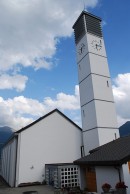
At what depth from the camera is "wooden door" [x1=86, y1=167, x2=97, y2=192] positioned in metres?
15.4

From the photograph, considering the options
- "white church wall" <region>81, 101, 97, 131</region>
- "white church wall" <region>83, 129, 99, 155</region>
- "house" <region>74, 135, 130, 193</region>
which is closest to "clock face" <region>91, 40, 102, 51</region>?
"white church wall" <region>81, 101, 97, 131</region>

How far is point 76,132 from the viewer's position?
2697cm

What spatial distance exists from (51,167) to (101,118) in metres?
7.98

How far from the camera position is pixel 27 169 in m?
22.5

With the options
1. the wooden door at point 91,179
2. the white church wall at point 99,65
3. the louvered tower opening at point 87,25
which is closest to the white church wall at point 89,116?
the white church wall at point 99,65

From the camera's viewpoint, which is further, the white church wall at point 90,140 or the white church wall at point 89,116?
the white church wall at point 89,116

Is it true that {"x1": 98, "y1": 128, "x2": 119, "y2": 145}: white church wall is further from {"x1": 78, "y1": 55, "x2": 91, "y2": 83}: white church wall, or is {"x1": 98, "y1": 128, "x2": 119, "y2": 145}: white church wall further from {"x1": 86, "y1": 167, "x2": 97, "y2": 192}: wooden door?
{"x1": 78, "y1": 55, "x2": 91, "y2": 83}: white church wall

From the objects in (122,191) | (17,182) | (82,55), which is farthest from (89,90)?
(122,191)

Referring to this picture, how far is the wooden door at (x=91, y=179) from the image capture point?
50.5 feet

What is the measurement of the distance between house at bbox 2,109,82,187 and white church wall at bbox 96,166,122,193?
34.8ft

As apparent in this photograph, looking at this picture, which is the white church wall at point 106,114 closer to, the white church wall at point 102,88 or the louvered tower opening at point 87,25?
the white church wall at point 102,88

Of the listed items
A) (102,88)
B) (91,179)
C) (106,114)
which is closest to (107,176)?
(91,179)

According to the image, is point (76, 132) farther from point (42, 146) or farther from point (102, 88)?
point (102, 88)

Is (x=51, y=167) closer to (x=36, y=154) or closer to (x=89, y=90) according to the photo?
(x=36, y=154)
